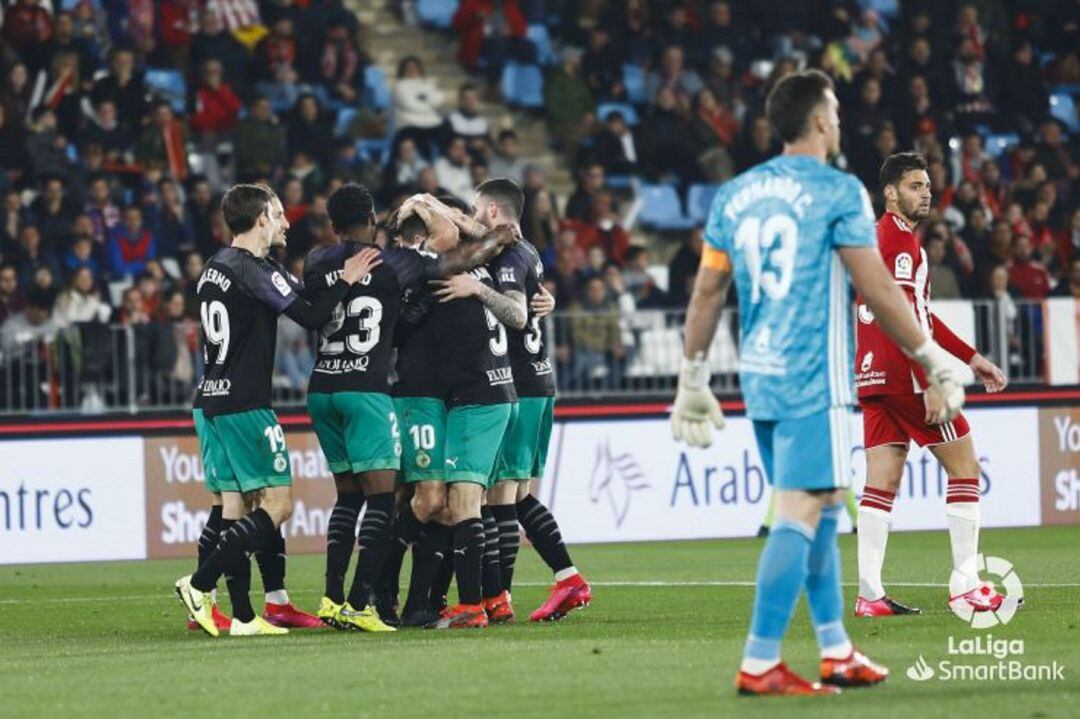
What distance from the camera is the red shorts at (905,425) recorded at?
40.6 feet

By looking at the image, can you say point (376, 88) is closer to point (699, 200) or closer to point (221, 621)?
Result: point (699, 200)

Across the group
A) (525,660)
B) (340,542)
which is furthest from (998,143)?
(525,660)

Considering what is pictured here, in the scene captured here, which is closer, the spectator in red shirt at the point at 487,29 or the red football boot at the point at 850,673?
the red football boot at the point at 850,673

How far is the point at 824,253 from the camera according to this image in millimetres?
8445

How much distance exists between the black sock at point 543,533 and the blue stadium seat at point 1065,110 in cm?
1814

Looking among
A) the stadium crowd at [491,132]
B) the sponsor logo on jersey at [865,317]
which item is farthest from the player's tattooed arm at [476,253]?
the stadium crowd at [491,132]

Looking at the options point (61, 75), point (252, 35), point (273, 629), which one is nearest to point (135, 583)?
point (273, 629)

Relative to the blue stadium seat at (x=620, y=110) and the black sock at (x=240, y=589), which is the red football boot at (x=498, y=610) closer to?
the black sock at (x=240, y=589)

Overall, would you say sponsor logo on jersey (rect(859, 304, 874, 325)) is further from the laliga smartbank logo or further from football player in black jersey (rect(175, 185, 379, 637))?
football player in black jersey (rect(175, 185, 379, 637))

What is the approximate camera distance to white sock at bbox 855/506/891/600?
39.9ft

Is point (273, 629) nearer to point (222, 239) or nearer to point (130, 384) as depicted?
point (130, 384)

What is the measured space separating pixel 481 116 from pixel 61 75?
512 centimetres

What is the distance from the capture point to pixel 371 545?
465 inches

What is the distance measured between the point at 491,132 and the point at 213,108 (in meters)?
4.23
